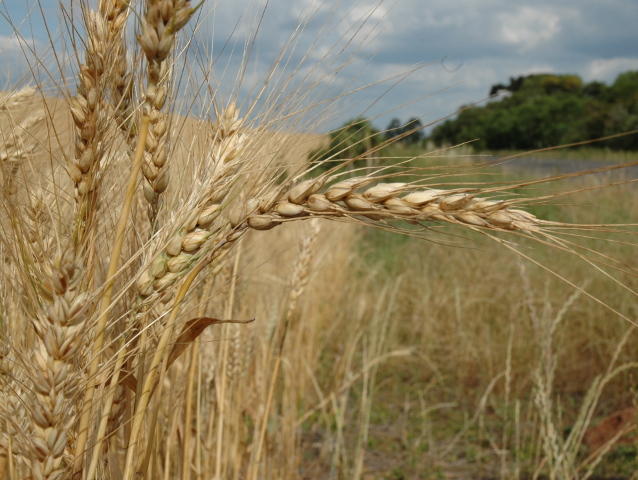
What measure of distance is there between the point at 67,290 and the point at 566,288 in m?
4.28

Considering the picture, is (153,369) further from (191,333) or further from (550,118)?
(550,118)

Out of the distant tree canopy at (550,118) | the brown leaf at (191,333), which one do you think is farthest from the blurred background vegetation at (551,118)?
the brown leaf at (191,333)

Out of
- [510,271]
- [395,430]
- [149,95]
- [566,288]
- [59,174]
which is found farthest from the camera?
[510,271]

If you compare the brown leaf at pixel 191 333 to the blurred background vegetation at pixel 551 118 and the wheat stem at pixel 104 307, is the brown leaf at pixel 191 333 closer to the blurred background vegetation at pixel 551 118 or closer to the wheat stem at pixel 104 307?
the wheat stem at pixel 104 307

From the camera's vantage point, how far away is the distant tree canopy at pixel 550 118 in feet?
79.2

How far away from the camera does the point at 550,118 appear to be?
26.0m

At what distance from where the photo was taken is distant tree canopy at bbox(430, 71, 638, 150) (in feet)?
79.2

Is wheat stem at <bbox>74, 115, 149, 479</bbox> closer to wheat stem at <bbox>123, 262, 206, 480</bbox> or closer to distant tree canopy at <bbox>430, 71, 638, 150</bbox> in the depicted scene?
wheat stem at <bbox>123, 262, 206, 480</bbox>

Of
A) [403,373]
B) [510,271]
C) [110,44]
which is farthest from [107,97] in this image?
[510,271]

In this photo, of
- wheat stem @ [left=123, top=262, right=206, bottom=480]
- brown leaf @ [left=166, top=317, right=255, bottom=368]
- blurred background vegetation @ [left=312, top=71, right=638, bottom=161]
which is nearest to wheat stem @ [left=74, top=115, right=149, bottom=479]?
wheat stem @ [left=123, top=262, right=206, bottom=480]

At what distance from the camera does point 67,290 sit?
59 centimetres

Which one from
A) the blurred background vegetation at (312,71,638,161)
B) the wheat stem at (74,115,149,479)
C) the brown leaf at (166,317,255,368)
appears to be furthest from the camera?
the blurred background vegetation at (312,71,638,161)

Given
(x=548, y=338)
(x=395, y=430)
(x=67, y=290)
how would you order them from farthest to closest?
(x=395, y=430) → (x=548, y=338) → (x=67, y=290)

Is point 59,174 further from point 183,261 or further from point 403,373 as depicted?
point 403,373
